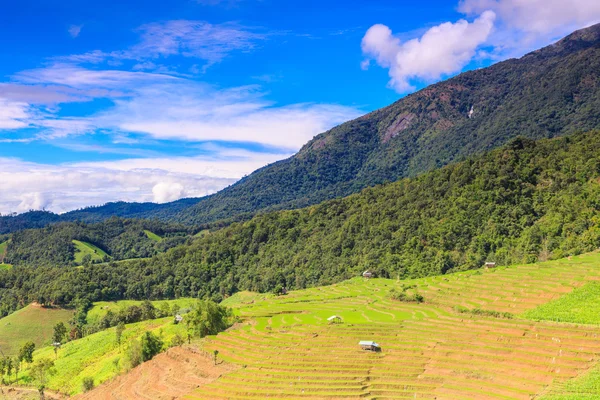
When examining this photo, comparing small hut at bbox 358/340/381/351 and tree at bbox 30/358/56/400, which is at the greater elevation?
small hut at bbox 358/340/381/351

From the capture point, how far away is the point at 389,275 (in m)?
116

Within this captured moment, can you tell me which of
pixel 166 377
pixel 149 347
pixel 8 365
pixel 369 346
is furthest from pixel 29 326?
pixel 369 346

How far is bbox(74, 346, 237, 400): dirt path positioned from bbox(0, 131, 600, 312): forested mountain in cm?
6582

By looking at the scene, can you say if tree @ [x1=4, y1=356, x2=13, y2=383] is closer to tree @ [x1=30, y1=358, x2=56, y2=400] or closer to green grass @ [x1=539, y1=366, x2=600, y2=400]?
tree @ [x1=30, y1=358, x2=56, y2=400]

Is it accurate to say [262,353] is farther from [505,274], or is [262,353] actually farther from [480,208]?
[480,208]

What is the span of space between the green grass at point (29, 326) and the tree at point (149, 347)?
63.4 m

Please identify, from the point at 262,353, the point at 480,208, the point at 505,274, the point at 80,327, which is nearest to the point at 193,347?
the point at 262,353

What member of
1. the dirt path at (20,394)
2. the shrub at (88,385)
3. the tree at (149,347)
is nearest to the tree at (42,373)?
the dirt path at (20,394)

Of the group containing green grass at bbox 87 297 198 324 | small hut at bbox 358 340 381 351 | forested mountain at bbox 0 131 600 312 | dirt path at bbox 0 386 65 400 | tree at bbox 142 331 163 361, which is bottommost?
dirt path at bbox 0 386 65 400

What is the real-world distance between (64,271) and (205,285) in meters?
56.6

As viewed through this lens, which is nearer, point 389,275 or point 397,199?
point 389,275

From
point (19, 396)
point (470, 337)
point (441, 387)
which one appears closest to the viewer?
point (441, 387)

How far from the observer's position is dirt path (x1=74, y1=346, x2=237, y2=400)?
177ft

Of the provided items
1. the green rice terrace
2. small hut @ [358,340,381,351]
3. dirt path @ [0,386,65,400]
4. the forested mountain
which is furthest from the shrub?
the forested mountain
